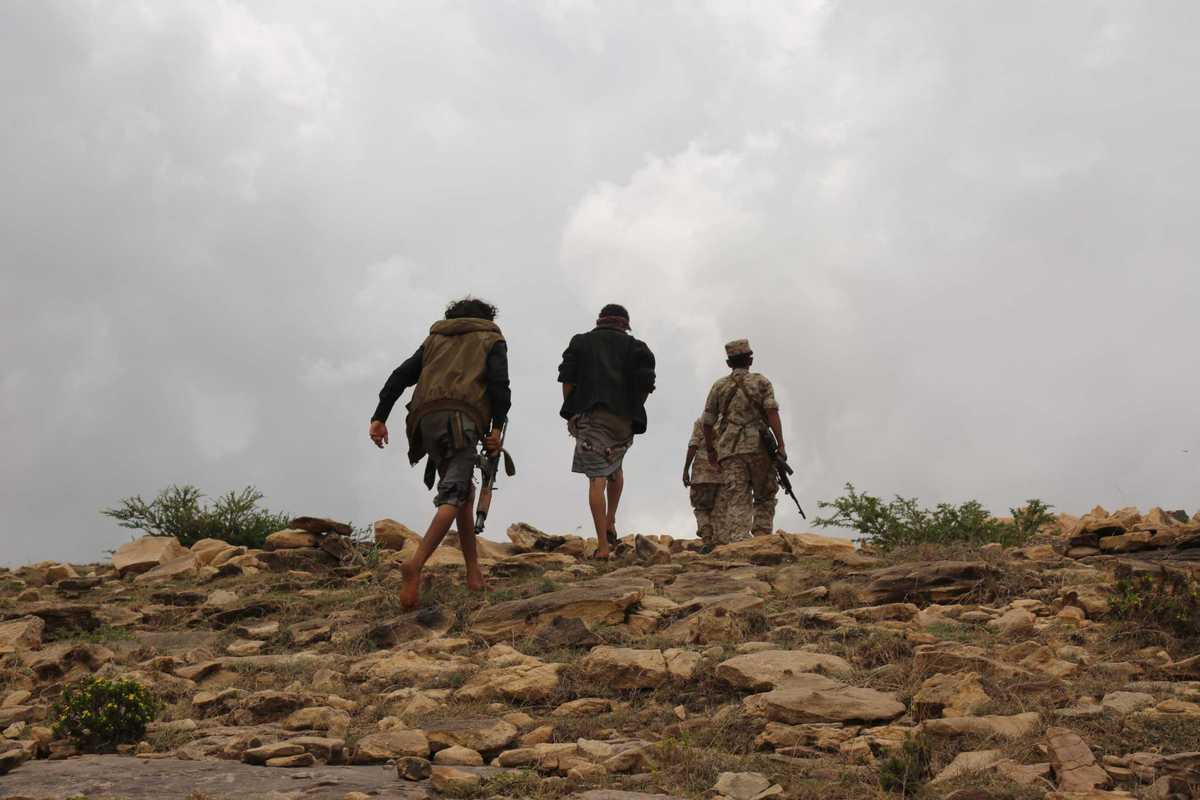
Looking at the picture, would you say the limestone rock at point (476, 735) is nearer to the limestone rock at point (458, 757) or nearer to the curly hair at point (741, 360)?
the limestone rock at point (458, 757)

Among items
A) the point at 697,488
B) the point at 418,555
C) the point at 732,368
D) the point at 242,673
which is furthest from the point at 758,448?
the point at 242,673

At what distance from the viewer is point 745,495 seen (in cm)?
1249

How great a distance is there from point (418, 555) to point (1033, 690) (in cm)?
454

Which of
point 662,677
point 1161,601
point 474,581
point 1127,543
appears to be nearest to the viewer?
point 662,677

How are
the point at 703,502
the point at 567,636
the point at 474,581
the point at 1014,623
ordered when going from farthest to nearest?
the point at 703,502
the point at 474,581
the point at 567,636
the point at 1014,623

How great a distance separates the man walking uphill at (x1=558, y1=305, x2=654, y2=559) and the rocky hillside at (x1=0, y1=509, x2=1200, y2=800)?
804 mm

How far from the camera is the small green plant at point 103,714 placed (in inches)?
229

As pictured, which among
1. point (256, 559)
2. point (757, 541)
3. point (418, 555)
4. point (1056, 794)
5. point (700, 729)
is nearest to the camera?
point (1056, 794)

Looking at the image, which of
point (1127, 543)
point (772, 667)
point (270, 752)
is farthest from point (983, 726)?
point (1127, 543)

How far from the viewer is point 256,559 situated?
38.5 ft

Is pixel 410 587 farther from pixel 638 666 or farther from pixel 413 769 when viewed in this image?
pixel 413 769

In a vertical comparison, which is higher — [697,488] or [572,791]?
[697,488]

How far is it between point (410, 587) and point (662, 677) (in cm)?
285

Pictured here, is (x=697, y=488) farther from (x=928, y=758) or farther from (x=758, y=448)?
(x=928, y=758)
